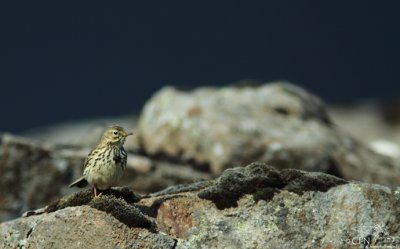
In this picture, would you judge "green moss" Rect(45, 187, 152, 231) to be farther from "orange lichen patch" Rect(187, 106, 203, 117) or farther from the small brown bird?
"orange lichen patch" Rect(187, 106, 203, 117)

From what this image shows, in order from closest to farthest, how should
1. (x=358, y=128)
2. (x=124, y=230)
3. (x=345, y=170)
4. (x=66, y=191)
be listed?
(x=124, y=230) < (x=66, y=191) < (x=345, y=170) < (x=358, y=128)

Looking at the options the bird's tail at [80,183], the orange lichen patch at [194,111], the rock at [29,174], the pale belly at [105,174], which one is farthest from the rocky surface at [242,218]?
the orange lichen patch at [194,111]

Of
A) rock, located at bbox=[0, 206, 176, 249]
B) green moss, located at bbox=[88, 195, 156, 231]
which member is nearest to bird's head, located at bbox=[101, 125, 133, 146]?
green moss, located at bbox=[88, 195, 156, 231]

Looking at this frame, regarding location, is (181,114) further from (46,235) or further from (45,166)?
(46,235)

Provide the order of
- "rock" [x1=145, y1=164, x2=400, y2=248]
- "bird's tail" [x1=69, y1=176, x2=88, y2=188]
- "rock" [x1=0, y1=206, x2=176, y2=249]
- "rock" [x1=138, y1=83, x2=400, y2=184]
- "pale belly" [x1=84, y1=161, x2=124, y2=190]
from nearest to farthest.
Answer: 1. "rock" [x1=0, y1=206, x2=176, y2=249]
2. "rock" [x1=145, y1=164, x2=400, y2=248]
3. "pale belly" [x1=84, y1=161, x2=124, y2=190]
4. "bird's tail" [x1=69, y1=176, x2=88, y2=188]
5. "rock" [x1=138, y1=83, x2=400, y2=184]

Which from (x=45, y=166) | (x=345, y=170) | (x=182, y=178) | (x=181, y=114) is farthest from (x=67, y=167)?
(x=345, y=170)

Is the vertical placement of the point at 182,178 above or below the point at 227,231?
above

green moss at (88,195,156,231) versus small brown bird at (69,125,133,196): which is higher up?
small brown bird at (69,125,133,196)

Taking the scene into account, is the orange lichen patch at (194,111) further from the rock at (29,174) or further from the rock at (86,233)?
the rock at (86,233)
